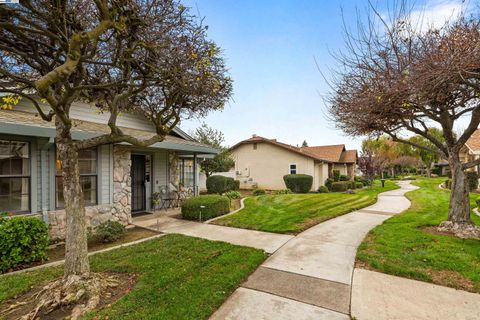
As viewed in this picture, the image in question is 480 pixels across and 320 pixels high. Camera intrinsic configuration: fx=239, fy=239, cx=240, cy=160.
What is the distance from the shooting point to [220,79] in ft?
16.0

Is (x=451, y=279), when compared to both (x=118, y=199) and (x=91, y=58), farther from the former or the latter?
(x=118, y=199)

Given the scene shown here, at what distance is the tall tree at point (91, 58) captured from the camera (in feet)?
11.1

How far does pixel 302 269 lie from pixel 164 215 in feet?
21.3

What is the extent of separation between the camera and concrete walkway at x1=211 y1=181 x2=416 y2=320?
321cm

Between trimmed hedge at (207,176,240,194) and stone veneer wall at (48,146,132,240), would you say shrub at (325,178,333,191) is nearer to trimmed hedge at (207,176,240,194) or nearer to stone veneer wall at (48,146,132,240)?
trimmed hedge at (207,176,240,194)

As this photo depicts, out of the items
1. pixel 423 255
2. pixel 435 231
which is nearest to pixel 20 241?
pixel 423 255

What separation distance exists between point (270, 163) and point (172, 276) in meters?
18.6

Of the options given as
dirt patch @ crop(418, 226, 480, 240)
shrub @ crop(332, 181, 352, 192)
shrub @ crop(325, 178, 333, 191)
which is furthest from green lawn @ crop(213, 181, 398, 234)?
shrub @ crop(325, 178, 333, 191)

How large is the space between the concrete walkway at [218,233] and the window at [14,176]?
10.4ft

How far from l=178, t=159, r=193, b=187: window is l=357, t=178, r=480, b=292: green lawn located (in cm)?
859

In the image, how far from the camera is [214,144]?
758 inches

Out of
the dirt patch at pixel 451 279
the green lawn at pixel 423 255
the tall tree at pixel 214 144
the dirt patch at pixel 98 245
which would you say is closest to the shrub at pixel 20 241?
the dirt patch at pixel 98 245

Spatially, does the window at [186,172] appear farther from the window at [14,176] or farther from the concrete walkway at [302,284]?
the concrete walkway at [302,284]

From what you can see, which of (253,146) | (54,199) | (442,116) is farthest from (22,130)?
(253,146)
